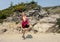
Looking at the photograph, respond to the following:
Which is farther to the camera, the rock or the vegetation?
the vegetation

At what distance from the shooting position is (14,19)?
84.6ft

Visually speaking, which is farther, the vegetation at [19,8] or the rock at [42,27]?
the vegetation at [19,8]

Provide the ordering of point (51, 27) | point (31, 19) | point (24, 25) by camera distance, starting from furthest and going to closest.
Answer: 1. point (31, 19)
2. point (51, 27)
3. point (24, 25)

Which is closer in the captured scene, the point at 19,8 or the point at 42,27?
the point at 42,27

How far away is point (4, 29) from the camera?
73.3 ft

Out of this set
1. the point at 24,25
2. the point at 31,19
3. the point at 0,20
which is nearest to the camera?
the point at 24,25

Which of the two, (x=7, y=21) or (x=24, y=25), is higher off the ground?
(x=24, y=25)

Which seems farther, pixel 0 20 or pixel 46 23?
pixel 0 20

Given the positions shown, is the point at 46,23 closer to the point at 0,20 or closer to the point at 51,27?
the point at 51,27

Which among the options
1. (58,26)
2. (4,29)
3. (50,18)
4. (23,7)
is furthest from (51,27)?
(23,7)

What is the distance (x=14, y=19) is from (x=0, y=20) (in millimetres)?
1446

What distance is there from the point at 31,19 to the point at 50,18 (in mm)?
1946

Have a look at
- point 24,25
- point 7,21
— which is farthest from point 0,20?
point 24,25

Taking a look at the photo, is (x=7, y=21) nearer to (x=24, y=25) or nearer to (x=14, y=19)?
(x=14, y=19)
